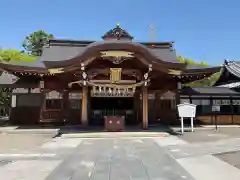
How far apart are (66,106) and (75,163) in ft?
35.2

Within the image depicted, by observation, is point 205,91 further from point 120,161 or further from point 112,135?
point 120,161

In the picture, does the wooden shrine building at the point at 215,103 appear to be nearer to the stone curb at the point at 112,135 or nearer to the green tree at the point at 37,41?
the stone curb at the point at 112,135


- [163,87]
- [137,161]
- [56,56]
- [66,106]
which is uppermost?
[56,56]

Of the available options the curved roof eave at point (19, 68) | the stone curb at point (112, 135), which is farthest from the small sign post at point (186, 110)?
the curved roof eave at point (19, 68)

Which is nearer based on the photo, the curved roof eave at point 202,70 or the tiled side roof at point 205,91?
the curved roof eave at point 202,70

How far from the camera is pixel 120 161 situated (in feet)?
24.7

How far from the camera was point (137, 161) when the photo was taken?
24.8ft

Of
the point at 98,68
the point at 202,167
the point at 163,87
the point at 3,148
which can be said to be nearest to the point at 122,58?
the point at 98,68

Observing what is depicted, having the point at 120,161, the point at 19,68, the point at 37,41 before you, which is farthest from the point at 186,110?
the point at 37,41

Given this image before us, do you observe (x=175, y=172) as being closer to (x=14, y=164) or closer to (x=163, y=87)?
(x=14, y=164)

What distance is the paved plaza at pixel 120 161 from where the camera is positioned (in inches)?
238

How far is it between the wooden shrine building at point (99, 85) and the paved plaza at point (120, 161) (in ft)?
16.7

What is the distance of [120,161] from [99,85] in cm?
804

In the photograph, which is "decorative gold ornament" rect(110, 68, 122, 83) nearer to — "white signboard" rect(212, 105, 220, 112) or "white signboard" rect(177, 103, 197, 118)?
"white signboard" rect(177, 103, 197, 118)
